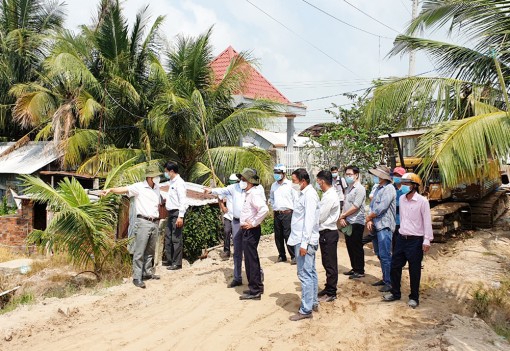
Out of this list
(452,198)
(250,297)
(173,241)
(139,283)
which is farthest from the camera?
(452,198)

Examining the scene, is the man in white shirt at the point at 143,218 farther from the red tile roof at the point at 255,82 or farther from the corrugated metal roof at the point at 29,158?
the red tile roof at the point at 255,82

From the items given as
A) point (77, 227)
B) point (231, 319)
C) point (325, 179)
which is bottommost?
point (231, 319)

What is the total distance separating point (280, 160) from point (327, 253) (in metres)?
9.71

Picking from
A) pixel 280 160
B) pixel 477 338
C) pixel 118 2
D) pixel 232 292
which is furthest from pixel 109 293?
pixel 118 2

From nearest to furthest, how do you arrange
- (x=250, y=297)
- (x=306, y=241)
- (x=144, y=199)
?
(x=306, y=241), (x=250, y=297), (x=144, y=199)

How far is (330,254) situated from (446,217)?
5569 millimetres

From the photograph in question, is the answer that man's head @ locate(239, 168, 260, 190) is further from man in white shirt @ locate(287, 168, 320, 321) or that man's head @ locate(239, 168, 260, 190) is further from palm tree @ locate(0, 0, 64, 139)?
palm tree @ locate(0, 0, 64, 139)

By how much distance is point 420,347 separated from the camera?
5.28 m

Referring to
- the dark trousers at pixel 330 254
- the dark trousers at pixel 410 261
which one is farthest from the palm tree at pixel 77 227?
the dark trousers at pixel 410 261

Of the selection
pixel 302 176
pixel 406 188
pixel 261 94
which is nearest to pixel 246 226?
pixel 302 176

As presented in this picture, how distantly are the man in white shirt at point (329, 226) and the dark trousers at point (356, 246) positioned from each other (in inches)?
44.4

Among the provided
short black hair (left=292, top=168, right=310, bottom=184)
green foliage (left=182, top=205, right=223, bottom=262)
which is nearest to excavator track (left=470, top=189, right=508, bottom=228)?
green foliage (left=182, top=205, right=223, bottom=262)

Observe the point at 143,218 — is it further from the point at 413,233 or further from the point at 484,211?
the point at 484,211

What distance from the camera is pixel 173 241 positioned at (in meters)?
8.98
